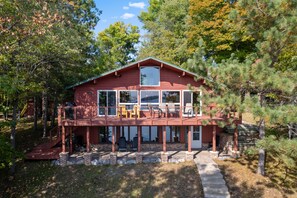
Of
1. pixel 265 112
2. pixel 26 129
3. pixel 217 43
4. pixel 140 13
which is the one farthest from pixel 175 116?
pixel 140 13

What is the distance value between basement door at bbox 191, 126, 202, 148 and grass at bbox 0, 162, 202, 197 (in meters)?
2.79

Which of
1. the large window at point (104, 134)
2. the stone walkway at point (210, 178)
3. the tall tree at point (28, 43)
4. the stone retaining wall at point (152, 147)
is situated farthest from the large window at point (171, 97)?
the tall tree at point (28, 43)

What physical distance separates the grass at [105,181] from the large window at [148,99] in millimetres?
4139

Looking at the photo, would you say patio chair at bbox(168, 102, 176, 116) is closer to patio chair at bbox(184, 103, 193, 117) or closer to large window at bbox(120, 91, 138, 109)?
patio chair at bbox(184, 103, 193, 117)

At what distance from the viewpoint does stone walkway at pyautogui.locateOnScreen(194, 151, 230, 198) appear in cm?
1071

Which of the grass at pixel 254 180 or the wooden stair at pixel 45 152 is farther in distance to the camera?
the wooden stair at pixel 45 152

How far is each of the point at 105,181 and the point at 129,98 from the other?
5.84m

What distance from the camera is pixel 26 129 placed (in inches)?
789

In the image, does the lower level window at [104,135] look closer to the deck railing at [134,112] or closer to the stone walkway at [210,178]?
the deck railing at [134,112]

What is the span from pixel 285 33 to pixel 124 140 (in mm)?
10882

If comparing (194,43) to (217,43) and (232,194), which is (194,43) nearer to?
(217,43)

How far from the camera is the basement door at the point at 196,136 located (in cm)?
1620

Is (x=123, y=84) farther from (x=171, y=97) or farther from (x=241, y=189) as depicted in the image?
(x=241, y=189)

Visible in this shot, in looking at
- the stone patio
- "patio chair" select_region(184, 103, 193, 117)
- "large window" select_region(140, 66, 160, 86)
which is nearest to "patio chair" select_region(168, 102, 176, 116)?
"patio chair" select_region(184, 103, 193, 117)
